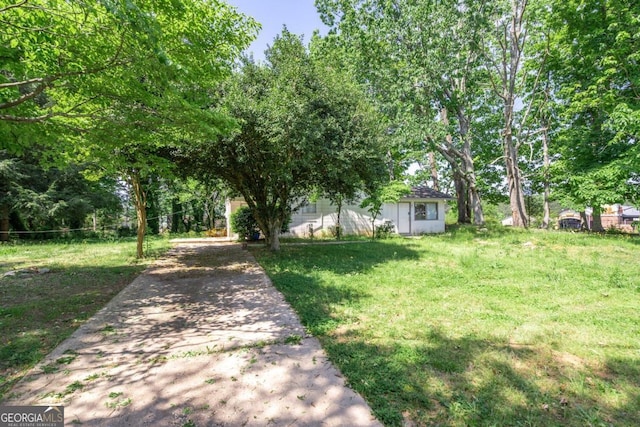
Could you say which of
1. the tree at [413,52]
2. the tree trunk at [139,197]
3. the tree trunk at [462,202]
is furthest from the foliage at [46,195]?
the tree trunk at [462,202]

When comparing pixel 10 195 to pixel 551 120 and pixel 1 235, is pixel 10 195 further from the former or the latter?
pixel 551 120

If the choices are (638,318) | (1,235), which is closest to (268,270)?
(638,318)

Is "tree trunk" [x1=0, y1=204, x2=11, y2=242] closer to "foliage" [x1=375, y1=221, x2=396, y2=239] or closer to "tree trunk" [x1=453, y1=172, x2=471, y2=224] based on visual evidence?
"foliage" [x1=375, y1=221, x2=396, y2=239]

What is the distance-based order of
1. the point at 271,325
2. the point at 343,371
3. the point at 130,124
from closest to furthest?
the point at 343,371 → the point at 271,325 → the point at 130,124

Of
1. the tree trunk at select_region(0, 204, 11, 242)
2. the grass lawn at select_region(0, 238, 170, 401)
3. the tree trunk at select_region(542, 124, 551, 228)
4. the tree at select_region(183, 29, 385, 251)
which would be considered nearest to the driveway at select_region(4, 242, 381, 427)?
the grass lawn at select_region(0, 238, 170, 401)

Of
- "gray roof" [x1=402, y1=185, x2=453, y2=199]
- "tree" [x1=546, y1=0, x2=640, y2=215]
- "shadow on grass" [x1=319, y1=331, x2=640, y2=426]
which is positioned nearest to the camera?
"shadow on grass" [x1=319, y1=331, x2=640, y2=426]

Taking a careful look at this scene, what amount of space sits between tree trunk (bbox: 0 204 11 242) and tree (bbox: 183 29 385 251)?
43.1 feet

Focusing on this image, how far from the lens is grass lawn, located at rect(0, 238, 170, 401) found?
319cm

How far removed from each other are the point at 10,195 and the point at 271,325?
58.6ft

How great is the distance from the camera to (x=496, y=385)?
2.54m

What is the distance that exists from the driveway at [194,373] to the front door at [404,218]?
1476 centimetres

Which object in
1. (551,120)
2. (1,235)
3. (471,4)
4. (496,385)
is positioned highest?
(471,4)

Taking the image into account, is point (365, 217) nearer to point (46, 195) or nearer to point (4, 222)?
→ point (46, 195)

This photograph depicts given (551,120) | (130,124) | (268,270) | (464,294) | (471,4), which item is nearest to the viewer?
(130,124)
